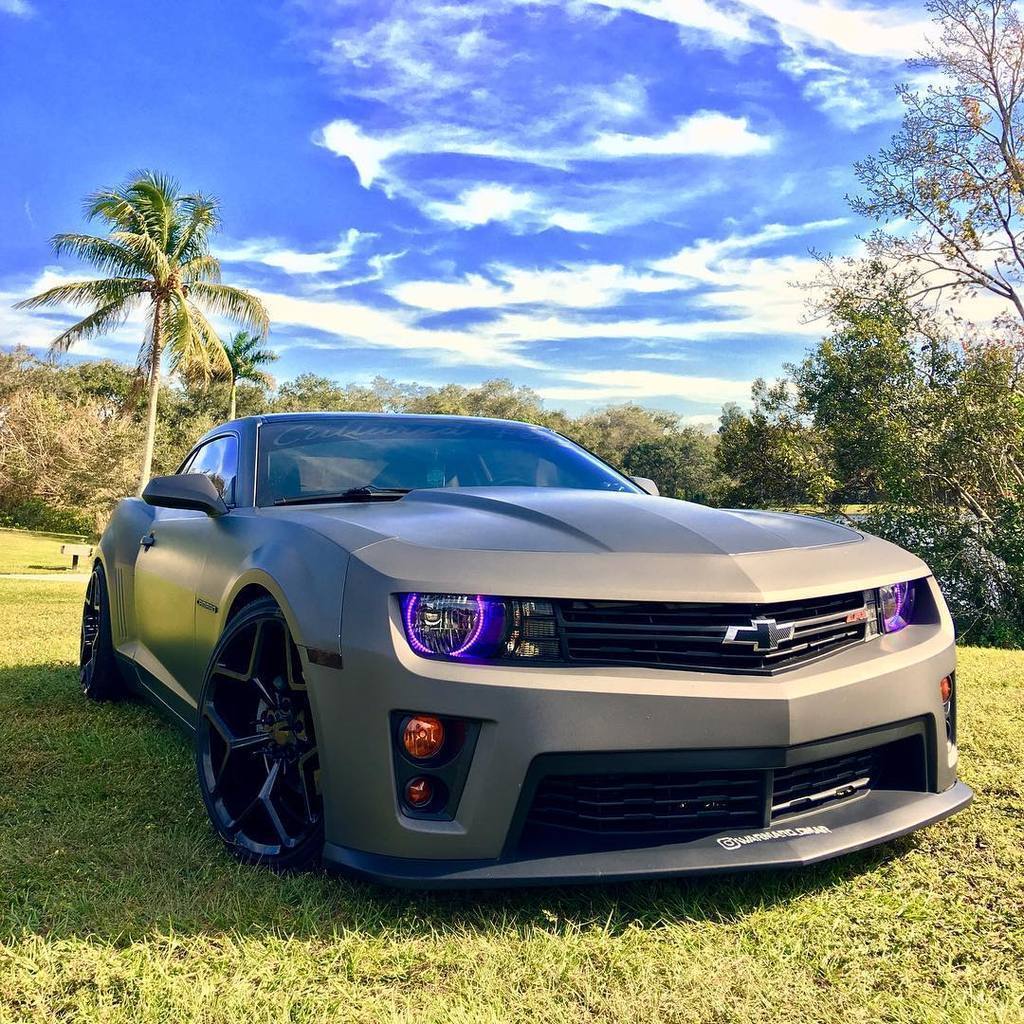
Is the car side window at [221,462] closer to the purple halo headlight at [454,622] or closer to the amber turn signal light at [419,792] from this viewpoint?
the purple halo headlight at [454,622]

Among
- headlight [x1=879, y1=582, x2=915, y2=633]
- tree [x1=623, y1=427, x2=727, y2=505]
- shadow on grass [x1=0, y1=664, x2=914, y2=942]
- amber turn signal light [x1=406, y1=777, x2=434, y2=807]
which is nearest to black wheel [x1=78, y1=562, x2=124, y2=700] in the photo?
shadow on grass [x1=0, y1=664, x2=914, y2=942]

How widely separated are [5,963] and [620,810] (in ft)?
4.78

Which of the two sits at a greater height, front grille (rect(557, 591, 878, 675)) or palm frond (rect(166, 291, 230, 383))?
palm frond (rect(166, 291, 230, 383))

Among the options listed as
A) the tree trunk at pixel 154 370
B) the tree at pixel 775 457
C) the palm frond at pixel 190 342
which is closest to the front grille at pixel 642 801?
the tree at pixel 775 457

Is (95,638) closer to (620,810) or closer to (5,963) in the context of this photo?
(5,963)

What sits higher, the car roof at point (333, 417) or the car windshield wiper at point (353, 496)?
the car roof at point (333, 417)

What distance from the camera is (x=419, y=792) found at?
2205 millimetres

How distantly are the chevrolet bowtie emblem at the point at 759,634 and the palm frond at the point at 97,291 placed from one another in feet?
93.0

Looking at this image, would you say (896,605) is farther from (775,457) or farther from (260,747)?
(775,457)

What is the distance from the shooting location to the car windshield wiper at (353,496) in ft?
10.3

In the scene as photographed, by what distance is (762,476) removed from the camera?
28.6 meters

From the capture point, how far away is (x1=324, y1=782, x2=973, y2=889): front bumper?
6.95ft

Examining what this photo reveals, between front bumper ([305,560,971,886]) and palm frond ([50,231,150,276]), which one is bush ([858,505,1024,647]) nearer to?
front bumper ([305,560,971,886])

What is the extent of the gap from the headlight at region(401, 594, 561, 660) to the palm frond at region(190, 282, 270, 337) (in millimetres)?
29217
